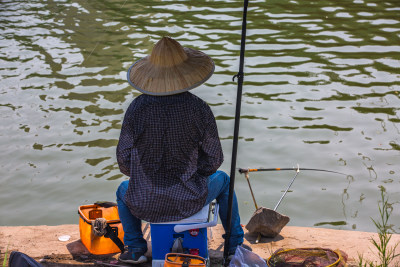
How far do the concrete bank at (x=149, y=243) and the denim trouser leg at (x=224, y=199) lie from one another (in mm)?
199

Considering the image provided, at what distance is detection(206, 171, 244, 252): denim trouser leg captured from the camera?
3611mm

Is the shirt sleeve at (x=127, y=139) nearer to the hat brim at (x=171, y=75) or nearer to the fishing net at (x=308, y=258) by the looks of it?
the hat brim at (x=171, y=75)

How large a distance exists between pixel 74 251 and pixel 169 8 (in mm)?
7551

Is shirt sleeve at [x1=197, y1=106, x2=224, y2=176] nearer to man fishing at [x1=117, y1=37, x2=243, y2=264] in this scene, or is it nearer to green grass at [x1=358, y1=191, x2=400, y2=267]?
man fishing at [x1=117, y1=37, x2=243, y2=264]

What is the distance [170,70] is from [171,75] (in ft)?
0.14

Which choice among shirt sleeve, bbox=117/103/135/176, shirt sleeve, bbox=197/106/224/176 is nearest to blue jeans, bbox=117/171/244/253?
shirt sleeve, bbox=197/106/224/176

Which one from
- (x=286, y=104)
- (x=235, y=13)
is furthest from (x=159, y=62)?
(x=235, y=13)

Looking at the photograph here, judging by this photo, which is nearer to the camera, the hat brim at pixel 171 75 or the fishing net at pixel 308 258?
the hat brim at pixel 171 75

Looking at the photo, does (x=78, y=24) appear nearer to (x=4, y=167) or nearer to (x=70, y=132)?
(x=70, y=132)

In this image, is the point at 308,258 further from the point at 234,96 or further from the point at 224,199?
the point at 234,96

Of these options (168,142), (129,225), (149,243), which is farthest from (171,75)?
(149,243)

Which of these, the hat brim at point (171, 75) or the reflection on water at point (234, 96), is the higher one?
the hat brim at point (171, 75)

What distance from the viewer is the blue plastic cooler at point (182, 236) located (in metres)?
3.44

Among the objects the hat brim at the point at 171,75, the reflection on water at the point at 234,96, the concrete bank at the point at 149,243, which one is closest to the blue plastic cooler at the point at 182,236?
the concrete bank at the point at 149,243
